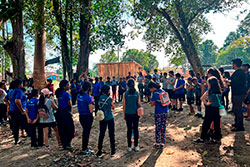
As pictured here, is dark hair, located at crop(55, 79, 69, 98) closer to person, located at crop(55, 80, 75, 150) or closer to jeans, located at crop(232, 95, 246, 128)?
Answer: person, located at crop(55, 80, 75, 150)

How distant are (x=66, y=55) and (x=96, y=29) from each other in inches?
118

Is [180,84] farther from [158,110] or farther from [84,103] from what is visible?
[84,103]

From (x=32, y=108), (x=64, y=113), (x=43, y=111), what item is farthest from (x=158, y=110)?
(x=32, y=108)

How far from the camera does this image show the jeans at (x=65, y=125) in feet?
16.6

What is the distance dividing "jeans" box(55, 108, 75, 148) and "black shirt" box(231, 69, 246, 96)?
537cm

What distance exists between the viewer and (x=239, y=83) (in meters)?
6.07

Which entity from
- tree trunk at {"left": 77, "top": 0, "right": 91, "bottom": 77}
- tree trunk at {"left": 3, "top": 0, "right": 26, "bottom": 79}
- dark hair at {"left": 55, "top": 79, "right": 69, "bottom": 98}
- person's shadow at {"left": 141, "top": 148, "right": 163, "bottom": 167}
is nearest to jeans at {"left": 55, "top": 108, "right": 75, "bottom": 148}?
dark hair at {"left": 55, "top": 79, "right": 69, "bottom": 98}

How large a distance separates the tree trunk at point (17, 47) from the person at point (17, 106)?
15.7 feet

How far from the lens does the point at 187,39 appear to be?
1367 centimetres

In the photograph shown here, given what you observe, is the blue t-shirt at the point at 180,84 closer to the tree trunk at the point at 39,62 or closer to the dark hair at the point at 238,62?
the dark hair at the point at 238,62

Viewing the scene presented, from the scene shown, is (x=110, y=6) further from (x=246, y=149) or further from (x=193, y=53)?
(x=246, y=149)

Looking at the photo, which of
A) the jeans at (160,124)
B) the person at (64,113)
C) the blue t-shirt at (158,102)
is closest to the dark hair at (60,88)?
the person at (64,113)

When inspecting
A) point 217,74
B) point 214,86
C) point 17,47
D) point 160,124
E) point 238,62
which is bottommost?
point 160,124

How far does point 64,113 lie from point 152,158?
8.62 ft
